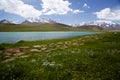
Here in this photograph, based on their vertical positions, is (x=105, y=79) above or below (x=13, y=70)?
below

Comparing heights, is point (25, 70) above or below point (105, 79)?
above

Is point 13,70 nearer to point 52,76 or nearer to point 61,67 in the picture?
point 52,76

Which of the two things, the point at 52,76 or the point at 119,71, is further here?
the point at 119,71

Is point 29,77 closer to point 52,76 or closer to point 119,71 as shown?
point 52,76

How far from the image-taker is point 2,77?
959cm

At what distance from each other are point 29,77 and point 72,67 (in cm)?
374

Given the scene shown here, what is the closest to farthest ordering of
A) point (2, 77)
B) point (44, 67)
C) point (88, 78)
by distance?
point (2, 77)
point (88, 78)
point (44, 67)

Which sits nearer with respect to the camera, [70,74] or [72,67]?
[70,74]

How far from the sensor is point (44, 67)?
11812mm

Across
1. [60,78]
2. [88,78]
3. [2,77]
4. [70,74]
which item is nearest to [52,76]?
[60,78]

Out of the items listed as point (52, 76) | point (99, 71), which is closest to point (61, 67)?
point (52, 76)

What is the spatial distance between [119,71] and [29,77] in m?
6.56

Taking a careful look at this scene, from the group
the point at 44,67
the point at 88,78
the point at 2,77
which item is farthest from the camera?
the point at 44,67

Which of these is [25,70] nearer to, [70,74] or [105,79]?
[70,74]
